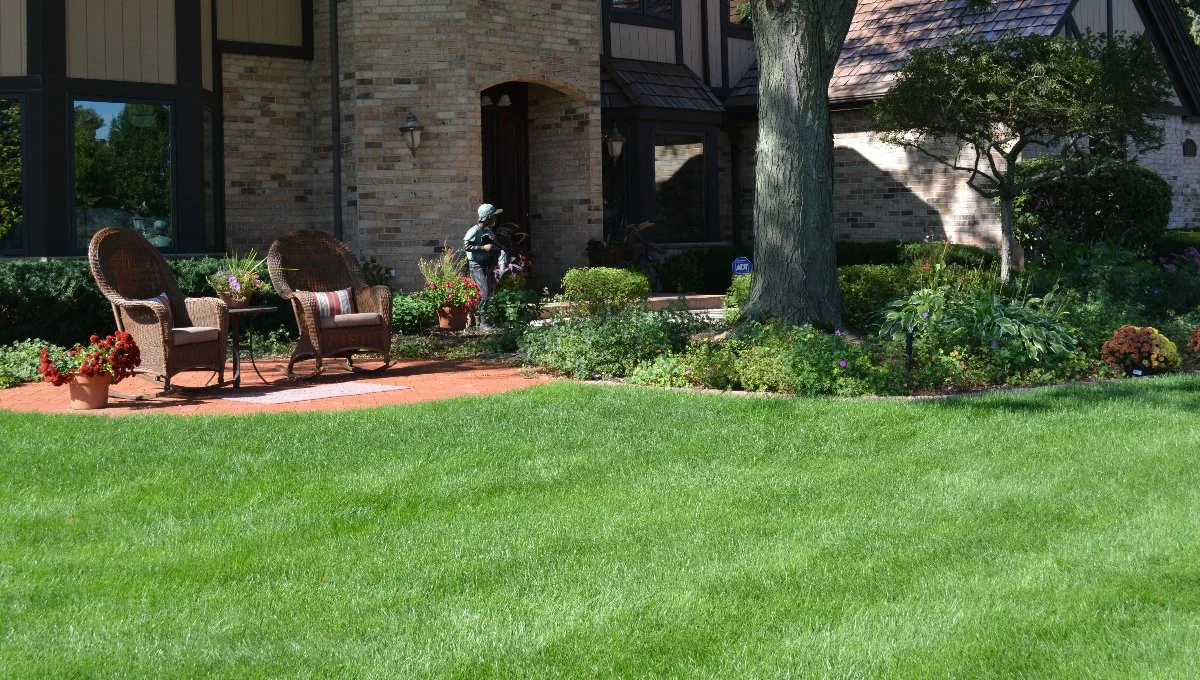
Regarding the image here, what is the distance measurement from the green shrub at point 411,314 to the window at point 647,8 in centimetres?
696

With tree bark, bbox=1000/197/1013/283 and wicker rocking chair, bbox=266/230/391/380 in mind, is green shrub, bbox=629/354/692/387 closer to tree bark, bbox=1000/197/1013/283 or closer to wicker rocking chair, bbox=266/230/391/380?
wicker rocking chair, bbox=266/230/391/380

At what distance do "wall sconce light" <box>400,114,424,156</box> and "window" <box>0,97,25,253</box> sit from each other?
4.04 meters

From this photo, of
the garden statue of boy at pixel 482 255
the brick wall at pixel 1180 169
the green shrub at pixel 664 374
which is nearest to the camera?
the green shrub at pixel 664 374

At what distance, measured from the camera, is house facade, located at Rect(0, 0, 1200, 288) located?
13.2m

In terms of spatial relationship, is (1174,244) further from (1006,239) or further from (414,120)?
(414,120)

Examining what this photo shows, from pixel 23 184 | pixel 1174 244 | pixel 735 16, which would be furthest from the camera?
pixel 735 16

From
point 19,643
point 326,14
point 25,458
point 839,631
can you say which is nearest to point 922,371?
point 839,631

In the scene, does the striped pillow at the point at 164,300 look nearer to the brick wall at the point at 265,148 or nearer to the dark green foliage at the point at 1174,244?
the brick wall at the point at 265,148

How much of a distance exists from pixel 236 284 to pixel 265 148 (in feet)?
14.2

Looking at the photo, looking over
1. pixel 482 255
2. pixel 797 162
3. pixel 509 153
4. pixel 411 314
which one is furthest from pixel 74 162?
pixel 797 162

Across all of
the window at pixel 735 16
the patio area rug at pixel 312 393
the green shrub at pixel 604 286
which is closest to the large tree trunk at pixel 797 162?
the patio area rug at pixel 312 393

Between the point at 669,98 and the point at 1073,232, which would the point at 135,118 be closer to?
the point at 669,98

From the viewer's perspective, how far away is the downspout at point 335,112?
49.1ft

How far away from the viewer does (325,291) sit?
11.3m
